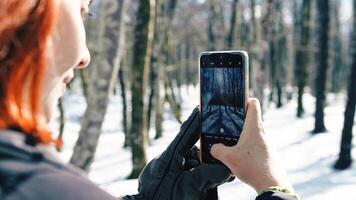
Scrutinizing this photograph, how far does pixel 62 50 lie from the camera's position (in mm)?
969

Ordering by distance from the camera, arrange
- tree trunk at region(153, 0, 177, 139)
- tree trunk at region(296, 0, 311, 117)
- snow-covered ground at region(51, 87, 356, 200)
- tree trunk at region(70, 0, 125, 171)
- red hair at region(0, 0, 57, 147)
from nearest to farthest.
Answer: red hair at region(0, 0, 57, 147) < tree trunk at region(70, 0, 125, 171) < snow-covered ground at region(51, 87, 356, 200) < tree trunk at region(153, 0, 177, 139) < tree trunk at region(296, 0, 311, 117)

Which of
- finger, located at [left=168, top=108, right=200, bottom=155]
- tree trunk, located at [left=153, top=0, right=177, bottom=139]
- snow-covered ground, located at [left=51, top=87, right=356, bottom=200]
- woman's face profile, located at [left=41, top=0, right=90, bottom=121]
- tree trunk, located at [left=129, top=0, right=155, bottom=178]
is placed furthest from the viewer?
tree trunk, located at [left=153, top=0, right=177, bottom=139]

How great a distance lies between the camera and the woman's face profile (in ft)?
3.07

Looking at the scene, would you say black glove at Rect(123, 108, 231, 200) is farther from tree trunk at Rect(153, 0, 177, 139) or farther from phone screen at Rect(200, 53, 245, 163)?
tree trunk at Rect(153, 0, 177, 139)

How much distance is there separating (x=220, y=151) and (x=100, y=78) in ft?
14.5

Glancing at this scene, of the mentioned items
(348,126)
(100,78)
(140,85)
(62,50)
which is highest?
(62,50)

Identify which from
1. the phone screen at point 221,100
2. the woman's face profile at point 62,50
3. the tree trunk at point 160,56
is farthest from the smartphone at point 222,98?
the tree trunk at point 160,56

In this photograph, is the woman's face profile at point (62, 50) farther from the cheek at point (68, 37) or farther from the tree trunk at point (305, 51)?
the tree trunk at point (305, 51)

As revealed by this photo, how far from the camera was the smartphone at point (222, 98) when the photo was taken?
5.51 ft

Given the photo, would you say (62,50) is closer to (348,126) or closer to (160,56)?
(348,126)

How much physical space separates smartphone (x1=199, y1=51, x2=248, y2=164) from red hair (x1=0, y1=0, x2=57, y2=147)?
885 millimetres

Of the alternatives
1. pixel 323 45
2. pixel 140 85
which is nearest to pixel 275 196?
pixel 140 85

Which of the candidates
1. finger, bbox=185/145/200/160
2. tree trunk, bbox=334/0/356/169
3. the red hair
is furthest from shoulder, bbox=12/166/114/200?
tree trunk, bbox=334/0/356/169

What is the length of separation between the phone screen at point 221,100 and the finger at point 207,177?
0.05 metres
